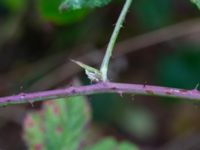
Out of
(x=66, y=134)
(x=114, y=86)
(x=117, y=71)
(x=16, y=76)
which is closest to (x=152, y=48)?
(x=117, y=71)

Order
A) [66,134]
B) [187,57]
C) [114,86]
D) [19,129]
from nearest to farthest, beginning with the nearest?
[114,86] → [66,134] → [187,57] → [19,129]

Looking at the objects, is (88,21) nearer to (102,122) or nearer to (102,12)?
(102,12)

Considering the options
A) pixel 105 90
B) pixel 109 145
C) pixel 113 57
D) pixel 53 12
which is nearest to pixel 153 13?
pixel 113 57

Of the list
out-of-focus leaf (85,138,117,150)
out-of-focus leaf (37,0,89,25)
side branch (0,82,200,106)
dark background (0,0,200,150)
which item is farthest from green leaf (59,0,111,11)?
dark background (0,0,200,150)

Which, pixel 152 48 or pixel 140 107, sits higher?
pixel 152 48

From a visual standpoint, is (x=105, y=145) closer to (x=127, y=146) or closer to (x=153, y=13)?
(x=127, y=146)

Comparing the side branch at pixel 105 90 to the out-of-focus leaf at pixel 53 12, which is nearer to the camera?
the side branch at pixel 105 90

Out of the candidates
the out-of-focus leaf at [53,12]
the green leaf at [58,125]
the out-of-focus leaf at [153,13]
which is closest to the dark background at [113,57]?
the out-of-focus leaf at [153,13]

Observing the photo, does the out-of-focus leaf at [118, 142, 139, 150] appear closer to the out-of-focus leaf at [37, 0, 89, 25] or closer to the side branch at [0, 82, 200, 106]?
the out-of-focus leaf at [37, 0, 89, 25]

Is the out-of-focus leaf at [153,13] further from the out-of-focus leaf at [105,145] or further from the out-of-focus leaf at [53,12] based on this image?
the out-of-focus leaf at [105,145]
